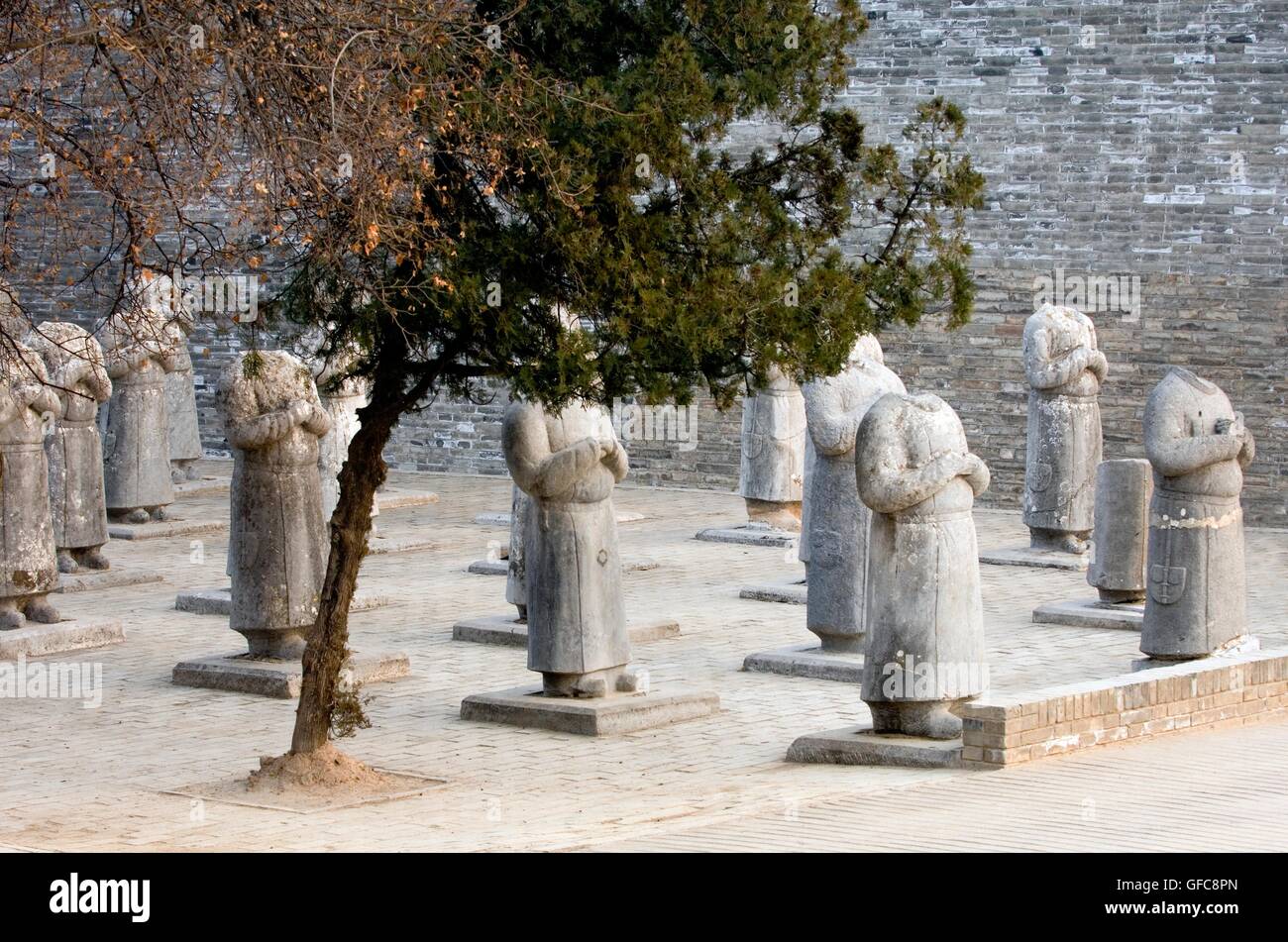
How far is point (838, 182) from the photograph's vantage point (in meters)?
9.67

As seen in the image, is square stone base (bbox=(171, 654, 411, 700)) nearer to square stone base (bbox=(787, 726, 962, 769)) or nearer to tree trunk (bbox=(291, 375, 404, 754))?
tree trunk (bbox=(291, 375, 404, 754))

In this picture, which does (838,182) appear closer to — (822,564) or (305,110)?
(305,110)

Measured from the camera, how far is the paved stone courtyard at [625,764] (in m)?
8.43

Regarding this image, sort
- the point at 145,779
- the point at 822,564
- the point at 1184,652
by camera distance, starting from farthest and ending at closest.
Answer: the point at 822,564, the point at 1184,652, the point at 145,779

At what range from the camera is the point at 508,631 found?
13.9 metres

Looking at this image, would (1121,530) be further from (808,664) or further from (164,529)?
(164,529)

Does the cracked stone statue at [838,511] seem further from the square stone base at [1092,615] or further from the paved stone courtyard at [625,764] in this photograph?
the square stone base at [1092,615]

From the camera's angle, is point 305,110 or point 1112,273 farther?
point 1112,273

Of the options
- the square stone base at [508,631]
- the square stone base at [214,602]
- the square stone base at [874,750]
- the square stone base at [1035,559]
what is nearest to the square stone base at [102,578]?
the square stone base at [214,602]

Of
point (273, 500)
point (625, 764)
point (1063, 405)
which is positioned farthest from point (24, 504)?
point (1063, 405)

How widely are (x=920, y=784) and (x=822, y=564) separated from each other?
363cm

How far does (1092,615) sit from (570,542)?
16.1 ft

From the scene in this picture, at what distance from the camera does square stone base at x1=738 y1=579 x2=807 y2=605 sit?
51.4 feet

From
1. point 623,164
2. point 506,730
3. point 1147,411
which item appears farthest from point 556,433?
point 1147,411
